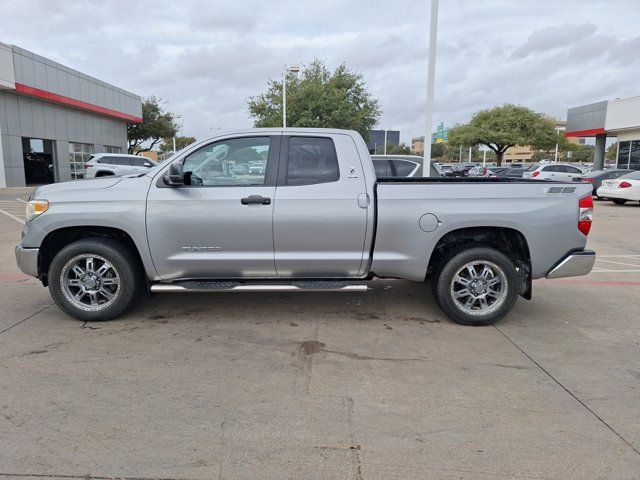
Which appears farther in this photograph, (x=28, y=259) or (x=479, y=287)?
(x=479, y=287)

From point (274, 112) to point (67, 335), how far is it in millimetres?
31792

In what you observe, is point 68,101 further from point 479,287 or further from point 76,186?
point 479,287

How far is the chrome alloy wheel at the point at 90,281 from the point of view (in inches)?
204

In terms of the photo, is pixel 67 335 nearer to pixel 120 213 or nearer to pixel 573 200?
pixel 120 213

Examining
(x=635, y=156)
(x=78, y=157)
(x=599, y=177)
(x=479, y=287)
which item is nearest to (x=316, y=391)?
(x=479, y=287)

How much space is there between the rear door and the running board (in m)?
0.12

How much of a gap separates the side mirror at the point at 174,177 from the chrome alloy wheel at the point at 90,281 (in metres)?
1.04

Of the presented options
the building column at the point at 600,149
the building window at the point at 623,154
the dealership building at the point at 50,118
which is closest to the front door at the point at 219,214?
the dealership building at the point at 50,118

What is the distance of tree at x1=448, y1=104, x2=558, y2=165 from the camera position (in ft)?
147

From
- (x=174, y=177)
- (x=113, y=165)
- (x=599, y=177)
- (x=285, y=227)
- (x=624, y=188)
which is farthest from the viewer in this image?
(x=113, y=165)

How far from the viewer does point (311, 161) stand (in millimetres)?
5242

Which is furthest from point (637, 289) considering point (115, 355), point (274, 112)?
point (274, 112)

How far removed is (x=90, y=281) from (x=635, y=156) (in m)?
34.9

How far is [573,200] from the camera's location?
514 centimetres
